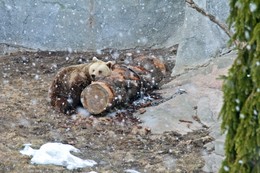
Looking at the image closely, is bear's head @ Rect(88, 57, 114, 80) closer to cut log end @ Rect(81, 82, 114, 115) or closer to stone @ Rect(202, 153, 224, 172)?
cut log end @ Rect(81, 82, 114, 115)

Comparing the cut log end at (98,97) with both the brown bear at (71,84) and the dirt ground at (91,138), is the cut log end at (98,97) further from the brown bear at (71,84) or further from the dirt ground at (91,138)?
the brown bear at (71,84)

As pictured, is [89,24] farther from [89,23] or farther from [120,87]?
[120,87]

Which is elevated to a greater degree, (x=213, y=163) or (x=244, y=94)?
(x=244, y=94)

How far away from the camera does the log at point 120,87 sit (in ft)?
23.0

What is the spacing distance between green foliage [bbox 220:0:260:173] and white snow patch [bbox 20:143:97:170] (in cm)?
296

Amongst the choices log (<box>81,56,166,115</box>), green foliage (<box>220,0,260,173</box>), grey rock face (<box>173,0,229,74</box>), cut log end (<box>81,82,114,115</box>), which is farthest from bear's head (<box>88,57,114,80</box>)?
green foliage (<box>220,0,260,173</box>)

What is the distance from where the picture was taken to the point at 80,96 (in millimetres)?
7305

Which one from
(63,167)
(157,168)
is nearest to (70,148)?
(63,167)

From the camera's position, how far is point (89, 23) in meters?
10.8

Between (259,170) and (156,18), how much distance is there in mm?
8265

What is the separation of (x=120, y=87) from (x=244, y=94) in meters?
4.63

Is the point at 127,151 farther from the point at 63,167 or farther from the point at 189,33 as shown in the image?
the point at 189,33

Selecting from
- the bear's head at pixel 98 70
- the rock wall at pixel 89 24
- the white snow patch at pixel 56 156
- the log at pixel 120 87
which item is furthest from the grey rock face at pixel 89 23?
the white snow patch at pixel 56 156

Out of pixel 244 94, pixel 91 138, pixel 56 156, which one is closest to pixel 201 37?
pixel 91 138
